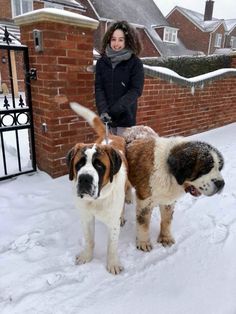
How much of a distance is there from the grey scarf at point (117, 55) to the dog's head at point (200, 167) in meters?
1.51

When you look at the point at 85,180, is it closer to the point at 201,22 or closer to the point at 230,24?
the point at 201,22

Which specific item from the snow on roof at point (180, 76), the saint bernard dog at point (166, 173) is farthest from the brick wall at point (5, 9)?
the saint bernard dog at point (166, 173)

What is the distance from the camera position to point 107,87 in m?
3.51

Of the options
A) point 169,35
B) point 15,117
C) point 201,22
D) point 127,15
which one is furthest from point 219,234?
point 201,22

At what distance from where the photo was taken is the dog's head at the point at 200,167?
2273 mm

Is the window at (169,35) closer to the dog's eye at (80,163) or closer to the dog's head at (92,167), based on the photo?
the dog's head at (92,167)

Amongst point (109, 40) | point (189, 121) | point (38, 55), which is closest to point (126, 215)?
point (109, 40)

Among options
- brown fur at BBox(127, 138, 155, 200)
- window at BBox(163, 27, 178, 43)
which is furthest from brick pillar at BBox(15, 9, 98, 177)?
window at BBox(163, 27, 178, 43)

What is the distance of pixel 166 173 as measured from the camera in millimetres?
2545

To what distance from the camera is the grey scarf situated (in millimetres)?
3275

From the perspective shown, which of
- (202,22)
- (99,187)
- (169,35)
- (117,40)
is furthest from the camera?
(202,22)

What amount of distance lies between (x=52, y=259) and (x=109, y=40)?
2.58 metres

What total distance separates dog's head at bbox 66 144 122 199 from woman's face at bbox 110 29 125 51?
1.76 meters

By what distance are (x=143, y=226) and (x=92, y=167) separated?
115 cm
